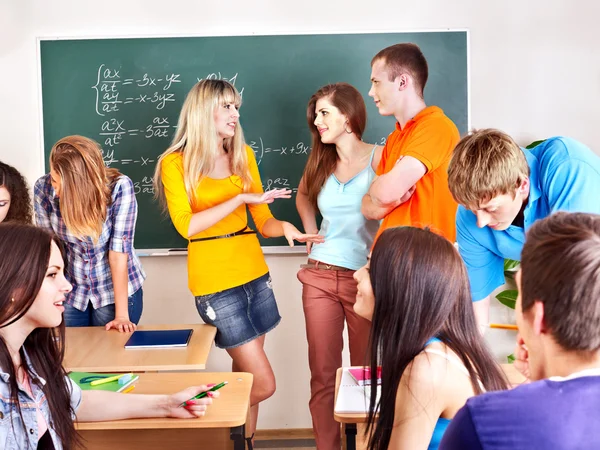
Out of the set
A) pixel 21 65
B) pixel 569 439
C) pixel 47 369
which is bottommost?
pixel 47 369

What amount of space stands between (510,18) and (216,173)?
184 centimetres

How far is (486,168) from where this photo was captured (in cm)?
183

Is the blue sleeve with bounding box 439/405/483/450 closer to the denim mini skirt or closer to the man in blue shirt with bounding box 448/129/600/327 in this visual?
the man in blue shirt with bounding box 448/129/600/327

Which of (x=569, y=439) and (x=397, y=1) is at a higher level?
(x=397, y=1)

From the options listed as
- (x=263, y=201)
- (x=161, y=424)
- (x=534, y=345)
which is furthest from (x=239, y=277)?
(x=534, y=345)

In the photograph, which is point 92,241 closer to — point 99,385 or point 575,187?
point 99,385

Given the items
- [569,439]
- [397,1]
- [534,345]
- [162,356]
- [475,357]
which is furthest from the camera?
[397,1]

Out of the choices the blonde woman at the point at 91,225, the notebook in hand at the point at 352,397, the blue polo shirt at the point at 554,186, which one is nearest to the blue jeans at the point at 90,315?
the blonde woman at the point at 91,225

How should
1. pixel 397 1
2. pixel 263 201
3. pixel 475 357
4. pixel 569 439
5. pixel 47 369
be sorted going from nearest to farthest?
pixel 569 439
pixel 475 357
pixel 47 369
pixel 263 201
pixel 397 1

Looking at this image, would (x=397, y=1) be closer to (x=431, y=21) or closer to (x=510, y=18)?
(x=431, y=21)

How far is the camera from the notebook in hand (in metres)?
1.95

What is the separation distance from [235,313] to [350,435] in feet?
3.28

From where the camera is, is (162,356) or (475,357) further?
(162,356)

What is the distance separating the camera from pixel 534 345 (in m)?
0.99
